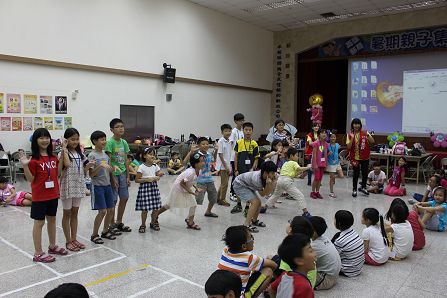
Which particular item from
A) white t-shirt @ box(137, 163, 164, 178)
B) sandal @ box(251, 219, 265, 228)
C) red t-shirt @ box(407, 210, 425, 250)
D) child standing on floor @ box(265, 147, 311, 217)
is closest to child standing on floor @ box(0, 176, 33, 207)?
white t-shirt @ box(137, 163, 164, 178)

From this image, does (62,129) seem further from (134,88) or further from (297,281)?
(297,281)

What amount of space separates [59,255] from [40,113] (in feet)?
18.4

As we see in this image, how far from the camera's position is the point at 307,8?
12.0 metres

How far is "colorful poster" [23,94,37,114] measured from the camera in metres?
8.22

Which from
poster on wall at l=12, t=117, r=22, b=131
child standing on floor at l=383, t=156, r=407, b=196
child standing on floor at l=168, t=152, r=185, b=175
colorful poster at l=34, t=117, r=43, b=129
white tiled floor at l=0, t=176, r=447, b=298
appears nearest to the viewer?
white tiled floor at l=0, t=176, r=447, b=298

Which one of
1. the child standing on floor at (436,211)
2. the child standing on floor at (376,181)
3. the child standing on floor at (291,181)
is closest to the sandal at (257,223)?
the child standing on floor at (291,181)

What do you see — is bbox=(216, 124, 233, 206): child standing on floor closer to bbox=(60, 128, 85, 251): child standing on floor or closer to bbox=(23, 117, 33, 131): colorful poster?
bbox=(60, 128, 85, 251): child standing on floor

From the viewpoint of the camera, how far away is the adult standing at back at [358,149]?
7.31 m

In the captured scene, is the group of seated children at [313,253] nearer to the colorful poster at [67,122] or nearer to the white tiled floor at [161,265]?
the white tiled floor at [161,265]

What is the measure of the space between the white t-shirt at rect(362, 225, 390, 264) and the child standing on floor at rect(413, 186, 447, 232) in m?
1.55

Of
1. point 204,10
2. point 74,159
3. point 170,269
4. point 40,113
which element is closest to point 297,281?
point 170,269

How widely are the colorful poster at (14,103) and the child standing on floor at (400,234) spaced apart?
759 cm

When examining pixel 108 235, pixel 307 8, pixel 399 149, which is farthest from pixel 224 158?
pixel 307 8

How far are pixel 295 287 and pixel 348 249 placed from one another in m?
1.49
